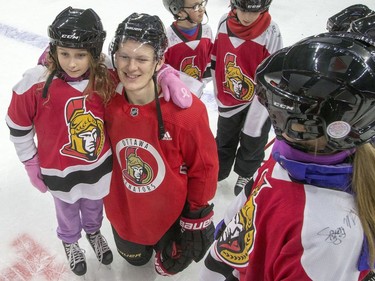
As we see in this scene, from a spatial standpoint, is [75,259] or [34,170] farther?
[75,259]

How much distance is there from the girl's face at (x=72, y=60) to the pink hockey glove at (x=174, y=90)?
259mm

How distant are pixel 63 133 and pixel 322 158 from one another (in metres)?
0.91

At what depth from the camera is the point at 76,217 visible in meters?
1.66

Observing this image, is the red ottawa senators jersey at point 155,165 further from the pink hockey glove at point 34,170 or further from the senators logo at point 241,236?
the senators logo at point 241,236

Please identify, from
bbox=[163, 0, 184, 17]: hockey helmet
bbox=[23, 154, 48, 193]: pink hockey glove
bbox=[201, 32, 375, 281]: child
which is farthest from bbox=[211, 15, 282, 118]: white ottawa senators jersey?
bbox=[201, 32, 375, 281]: child

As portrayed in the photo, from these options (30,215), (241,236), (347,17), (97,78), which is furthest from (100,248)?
(347,17)

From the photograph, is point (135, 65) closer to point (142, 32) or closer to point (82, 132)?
point (142, 32)

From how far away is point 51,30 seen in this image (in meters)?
1.25

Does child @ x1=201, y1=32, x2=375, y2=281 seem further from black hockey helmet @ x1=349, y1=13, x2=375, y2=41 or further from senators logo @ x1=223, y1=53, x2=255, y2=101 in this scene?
senators logo @ x1=223, y1=53, x2=255, y2=101

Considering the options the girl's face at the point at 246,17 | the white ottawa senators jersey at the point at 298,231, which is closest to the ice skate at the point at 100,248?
the white ottawa senators jersey at the point at 298,231

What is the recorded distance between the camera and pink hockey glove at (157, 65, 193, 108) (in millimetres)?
1181

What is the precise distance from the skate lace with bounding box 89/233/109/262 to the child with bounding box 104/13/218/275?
21cm

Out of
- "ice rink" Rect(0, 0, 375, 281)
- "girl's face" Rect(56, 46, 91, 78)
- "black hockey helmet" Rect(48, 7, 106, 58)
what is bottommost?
"ice rink" Rect(0, 0, 375, 281)

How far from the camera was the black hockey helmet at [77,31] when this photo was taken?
1.23 m
